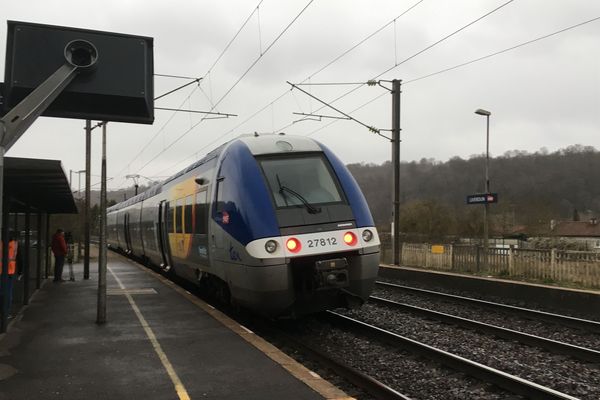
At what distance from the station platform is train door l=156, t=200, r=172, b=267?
11.6 feet

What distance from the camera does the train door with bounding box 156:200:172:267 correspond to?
1427cm

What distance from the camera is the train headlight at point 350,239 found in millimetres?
8047

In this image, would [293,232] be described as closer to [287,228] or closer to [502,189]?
[287,228]

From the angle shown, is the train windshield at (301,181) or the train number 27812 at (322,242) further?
the train windshield at (301,181)

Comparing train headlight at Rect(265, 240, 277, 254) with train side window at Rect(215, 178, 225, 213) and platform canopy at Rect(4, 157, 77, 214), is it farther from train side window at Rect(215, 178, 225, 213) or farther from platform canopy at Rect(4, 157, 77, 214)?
platform canopy at Rect(4, 157, 77, 214)

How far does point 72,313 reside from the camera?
10.2 m

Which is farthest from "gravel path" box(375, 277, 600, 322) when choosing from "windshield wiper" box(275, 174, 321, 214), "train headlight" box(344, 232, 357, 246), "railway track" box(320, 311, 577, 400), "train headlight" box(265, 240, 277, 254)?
"train headlight" box(265, 240, 277, 254)

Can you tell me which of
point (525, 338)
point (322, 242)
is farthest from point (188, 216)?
point (525, 338)

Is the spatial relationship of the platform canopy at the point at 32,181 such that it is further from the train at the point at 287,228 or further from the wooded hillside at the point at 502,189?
the wooded hillside at the point at 502,189

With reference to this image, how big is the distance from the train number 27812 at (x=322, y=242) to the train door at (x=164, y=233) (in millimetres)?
7039

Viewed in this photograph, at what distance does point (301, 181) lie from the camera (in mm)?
8516

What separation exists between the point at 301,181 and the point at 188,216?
3865 millimetres

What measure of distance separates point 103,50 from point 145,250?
44.5ft

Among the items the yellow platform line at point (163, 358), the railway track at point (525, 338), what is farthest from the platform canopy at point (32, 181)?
the railway track at point (525, 338)
